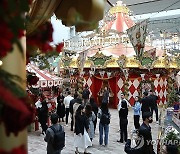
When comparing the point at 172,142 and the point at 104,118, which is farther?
the point at 104,118

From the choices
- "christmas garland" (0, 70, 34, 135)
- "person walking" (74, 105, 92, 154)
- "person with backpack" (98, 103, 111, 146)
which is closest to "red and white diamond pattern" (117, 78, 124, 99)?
"person with backpack" (98, 103, 111, 146)

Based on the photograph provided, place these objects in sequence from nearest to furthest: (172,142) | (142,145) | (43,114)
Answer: (172,142) → (142,145) → (43,114)

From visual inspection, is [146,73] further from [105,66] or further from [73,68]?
[73,68]

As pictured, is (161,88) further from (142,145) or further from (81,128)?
(142,145)

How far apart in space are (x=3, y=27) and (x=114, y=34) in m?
15.9

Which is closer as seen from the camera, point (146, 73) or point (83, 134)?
point (83, 134)

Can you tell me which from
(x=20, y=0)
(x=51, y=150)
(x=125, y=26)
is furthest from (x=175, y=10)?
(x=20, y=0)

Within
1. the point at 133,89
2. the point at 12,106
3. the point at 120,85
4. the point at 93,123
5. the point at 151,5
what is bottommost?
the point at 93,123

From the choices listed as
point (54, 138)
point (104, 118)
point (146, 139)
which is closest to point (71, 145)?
point (104, 118)

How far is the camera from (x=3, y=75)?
34.4 inches

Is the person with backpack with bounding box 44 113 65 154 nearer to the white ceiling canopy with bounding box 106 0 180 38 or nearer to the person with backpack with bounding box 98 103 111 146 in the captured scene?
the person with backpack with bounding box 98 103 111 146

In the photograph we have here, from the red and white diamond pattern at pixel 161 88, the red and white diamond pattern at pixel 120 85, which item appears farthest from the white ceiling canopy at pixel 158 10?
the red and white diamond pattern at pixel 120 85

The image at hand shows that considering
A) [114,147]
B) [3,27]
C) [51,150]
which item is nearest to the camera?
[3,27]

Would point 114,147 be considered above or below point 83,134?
below
